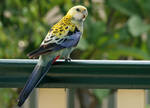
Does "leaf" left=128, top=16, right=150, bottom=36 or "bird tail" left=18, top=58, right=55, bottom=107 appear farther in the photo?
"leaf" left=128, top=16, right=150, bottom=36

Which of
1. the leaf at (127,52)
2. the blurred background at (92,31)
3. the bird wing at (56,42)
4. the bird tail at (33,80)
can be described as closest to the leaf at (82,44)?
the blurred background at (92,31)

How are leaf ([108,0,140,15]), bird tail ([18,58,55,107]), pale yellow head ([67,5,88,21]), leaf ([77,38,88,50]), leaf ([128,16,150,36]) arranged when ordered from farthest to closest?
leaf ([108,0,140,15]), leaf ([128,16,150,36]), leaf ([77,38,88,50]), pale yellow head ([67,5,88,21]), bird tail ([18,58,55,107])

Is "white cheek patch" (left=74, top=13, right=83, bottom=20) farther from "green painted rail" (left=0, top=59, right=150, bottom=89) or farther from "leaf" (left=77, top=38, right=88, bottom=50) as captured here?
"leaf" (left=77, top=38, right=88, bottom=50)

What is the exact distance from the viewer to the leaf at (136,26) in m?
3.75

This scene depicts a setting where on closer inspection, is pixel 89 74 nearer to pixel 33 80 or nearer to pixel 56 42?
pixel 33 80

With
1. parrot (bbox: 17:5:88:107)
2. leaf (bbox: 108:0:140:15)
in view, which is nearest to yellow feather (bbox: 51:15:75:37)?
parrot (bbox: 17:5:88:107)

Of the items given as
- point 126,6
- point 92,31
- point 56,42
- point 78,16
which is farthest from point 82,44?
point 56,42

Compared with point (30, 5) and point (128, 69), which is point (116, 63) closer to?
point (128, 69)

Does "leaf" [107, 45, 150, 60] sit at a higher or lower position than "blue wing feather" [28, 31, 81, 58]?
higher

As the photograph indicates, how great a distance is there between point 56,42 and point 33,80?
36cm

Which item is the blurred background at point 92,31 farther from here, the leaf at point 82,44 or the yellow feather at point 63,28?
the yellow feather at point 63,28

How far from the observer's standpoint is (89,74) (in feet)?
4.55

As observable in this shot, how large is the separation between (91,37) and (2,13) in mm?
884

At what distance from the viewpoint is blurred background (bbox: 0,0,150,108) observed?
3.63 meters
